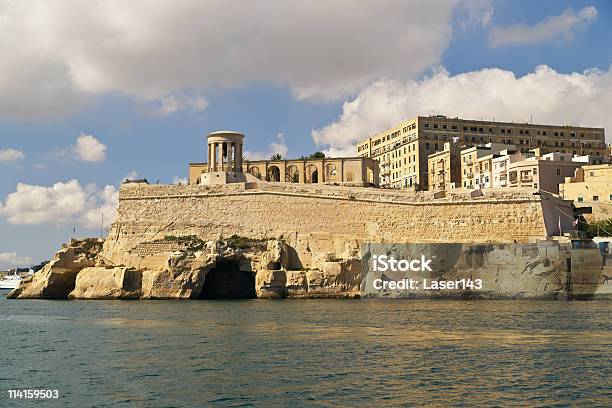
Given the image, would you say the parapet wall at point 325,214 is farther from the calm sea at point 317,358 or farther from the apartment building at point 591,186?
the calm sea at point 317,358

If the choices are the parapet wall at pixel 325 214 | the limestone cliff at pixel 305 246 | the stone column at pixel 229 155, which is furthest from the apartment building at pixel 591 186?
the stone column at pixel 229 155

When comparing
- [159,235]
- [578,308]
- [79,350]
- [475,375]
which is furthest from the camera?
[159,235]

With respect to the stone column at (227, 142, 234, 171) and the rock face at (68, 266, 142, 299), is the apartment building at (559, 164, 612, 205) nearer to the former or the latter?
the stone column at (227, 142, 234, 171)

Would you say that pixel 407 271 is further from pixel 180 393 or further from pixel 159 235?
pixel 180 393

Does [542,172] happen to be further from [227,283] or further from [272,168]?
[227,283]

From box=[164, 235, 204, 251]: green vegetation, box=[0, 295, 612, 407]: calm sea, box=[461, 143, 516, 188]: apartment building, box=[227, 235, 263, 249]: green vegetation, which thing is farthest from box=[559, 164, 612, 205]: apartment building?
box=[164, 235, 204, 251]: green vegetation

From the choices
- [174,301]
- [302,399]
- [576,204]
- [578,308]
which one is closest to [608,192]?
[576,204]

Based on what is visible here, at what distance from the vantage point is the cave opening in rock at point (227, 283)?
5031 centimetres

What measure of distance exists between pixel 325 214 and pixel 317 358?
31265 mm

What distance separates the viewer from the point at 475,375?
1692cm

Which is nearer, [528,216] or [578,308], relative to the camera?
[578,308]

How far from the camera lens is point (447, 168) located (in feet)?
238

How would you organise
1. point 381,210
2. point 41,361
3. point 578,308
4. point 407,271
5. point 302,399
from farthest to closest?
point 381,210
point 407,271
point 578,308
point 41,361
point 302,399

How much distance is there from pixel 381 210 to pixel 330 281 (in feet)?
25.4
